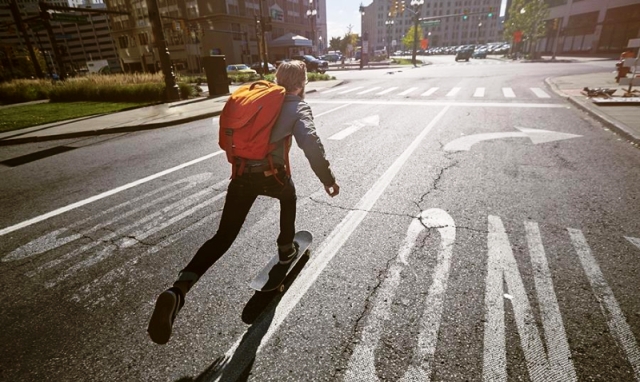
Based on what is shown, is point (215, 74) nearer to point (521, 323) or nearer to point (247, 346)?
point (247, 346)

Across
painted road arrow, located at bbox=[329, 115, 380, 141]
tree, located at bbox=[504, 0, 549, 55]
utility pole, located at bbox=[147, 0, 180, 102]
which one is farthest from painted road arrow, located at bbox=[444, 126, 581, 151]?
tree, located at bbox=[504, 0, 549, 55]

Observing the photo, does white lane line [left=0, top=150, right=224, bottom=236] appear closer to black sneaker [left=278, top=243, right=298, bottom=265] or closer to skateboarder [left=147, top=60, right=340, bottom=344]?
skateboarder [left=147, top=60, right=340, bottom=344]

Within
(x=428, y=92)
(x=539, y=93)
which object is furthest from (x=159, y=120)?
(x=539, y=93)

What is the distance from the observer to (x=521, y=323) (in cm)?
225

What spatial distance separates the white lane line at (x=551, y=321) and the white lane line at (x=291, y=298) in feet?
5.81

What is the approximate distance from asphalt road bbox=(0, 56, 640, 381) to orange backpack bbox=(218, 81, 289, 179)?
126cm

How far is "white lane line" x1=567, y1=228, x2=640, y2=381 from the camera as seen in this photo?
6.59ft

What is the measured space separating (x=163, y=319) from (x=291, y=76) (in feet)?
6.54

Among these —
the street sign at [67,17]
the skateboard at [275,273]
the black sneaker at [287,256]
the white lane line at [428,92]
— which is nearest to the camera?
the skateboard at [275,273]

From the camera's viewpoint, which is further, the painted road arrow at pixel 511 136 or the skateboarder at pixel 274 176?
the painted road arrow at pixel 511 136

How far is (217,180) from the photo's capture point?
17.3 feet

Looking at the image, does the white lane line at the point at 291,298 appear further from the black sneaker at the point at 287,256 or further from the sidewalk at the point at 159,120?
the sidewalk at the point at 159,120

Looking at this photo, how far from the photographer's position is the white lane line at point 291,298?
2.08m

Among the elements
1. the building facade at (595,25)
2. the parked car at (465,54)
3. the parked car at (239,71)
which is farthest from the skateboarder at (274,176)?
the parked car at (465,54)
